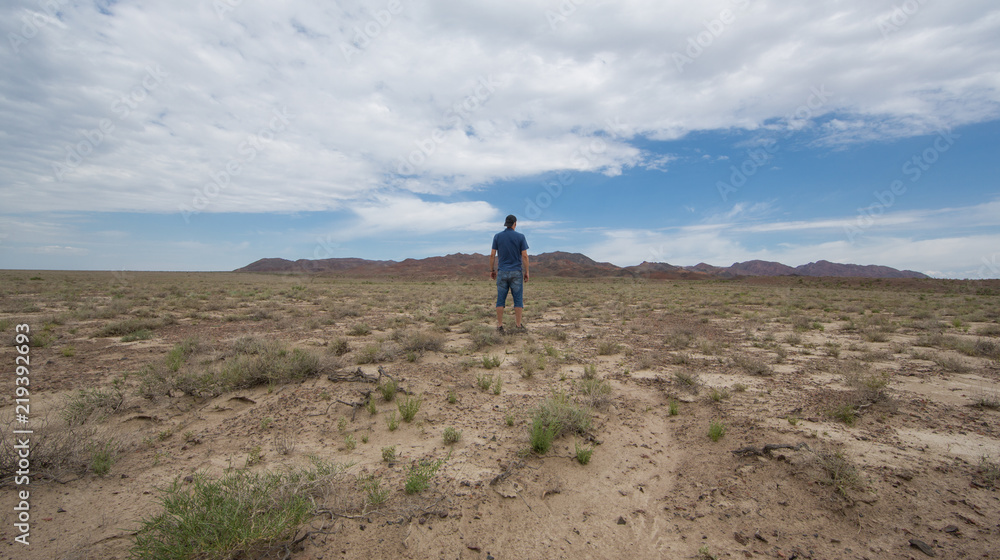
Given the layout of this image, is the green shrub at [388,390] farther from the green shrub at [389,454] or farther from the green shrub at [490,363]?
the green shrub at [490,363]

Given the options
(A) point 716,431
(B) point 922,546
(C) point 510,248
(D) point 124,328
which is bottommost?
(B) point 922,546

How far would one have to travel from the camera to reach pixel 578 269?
93.0 m

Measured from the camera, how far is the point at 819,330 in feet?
31.0

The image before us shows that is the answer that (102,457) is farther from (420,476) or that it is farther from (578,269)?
(578,269)

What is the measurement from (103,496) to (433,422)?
2216 mm

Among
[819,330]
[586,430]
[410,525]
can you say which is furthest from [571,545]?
[819,330]

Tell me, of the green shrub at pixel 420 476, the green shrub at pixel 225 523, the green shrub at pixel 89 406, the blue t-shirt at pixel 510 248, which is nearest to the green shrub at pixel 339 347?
the green shrub at pixel 89 406

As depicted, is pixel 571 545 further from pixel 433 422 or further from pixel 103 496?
pixel 103 496

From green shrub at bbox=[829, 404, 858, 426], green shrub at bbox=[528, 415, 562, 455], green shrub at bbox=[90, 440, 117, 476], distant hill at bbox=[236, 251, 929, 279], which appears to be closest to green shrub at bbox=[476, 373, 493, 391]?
green shrub at bbox=[528, 415, 562, 455]

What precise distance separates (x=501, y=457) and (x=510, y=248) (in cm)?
495

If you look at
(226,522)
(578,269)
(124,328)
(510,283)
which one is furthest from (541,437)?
(578,269)

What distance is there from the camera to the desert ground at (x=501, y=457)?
2.22 m

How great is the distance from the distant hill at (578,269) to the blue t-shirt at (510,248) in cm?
7131

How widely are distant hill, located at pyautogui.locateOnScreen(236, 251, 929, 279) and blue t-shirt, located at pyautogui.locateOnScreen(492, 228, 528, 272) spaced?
71308mm
